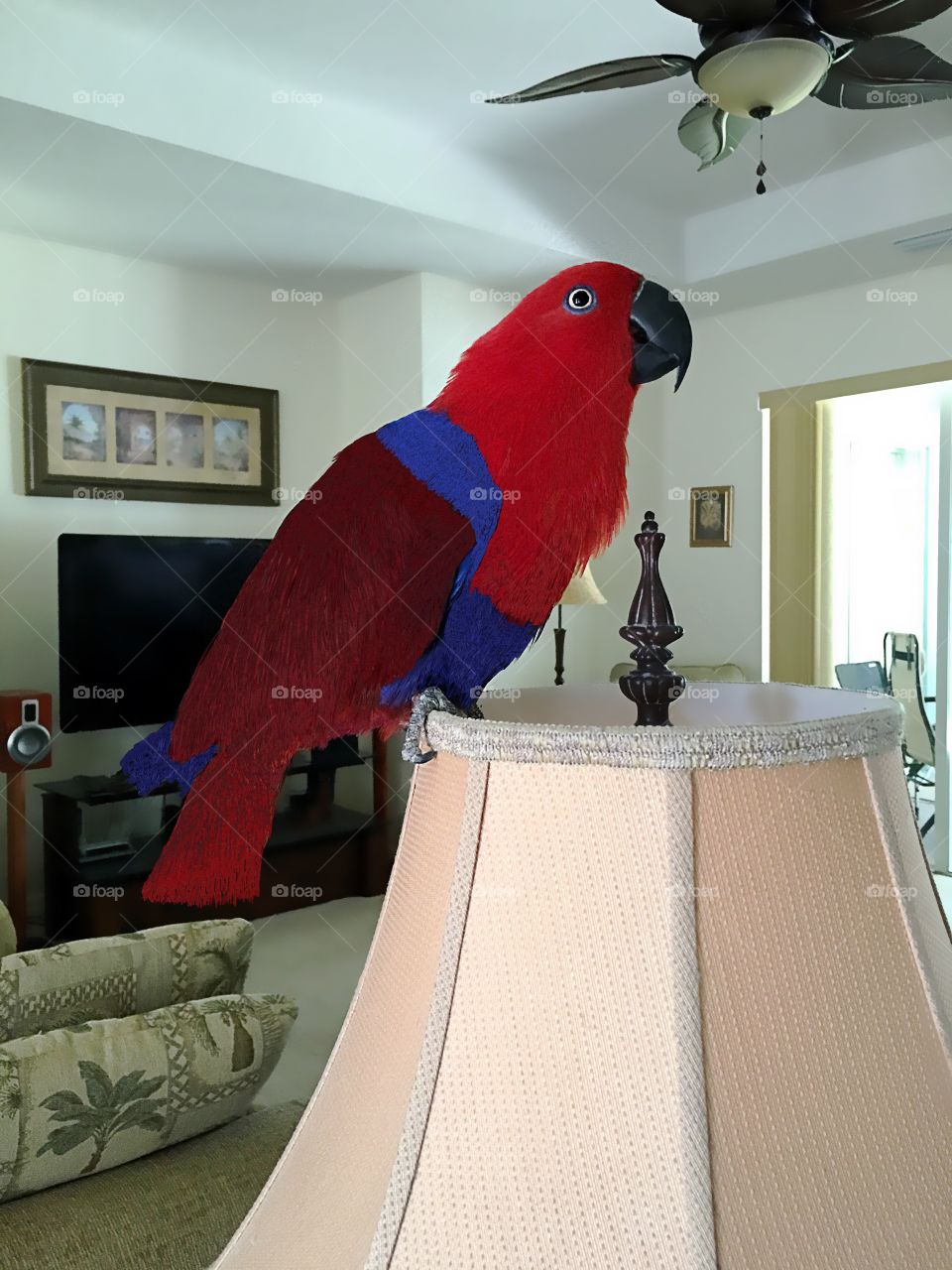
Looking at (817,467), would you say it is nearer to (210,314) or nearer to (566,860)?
(210,314)

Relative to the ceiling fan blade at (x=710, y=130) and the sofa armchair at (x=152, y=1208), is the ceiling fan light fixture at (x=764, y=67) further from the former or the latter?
the sofa armchair at (x=152, y=1208)

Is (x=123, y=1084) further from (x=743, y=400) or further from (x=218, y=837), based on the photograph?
(x=743, y=400)

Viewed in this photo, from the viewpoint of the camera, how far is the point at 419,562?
2.49ft

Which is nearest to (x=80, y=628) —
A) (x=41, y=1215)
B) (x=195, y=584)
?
(x=195, y=584)

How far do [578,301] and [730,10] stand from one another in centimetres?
94

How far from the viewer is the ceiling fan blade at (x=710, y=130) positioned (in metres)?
1.83

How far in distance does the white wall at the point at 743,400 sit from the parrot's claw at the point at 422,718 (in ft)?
11.9

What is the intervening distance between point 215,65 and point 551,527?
250 centimetres

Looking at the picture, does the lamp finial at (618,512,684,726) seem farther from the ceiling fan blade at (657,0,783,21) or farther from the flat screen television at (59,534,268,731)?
the flat screen television at (59,534,268,731)

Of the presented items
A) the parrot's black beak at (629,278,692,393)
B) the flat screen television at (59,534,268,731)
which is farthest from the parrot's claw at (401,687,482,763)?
the flat screen television at (59,534,268,731)

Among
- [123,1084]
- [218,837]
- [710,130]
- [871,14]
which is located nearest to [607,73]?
[710,130]

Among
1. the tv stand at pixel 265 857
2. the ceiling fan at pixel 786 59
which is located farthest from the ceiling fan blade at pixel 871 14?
the tv stand at pixel 265 857

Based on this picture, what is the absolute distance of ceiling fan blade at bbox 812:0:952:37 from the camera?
137 cm

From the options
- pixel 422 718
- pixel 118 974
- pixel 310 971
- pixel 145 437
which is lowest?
pixel 310 971
